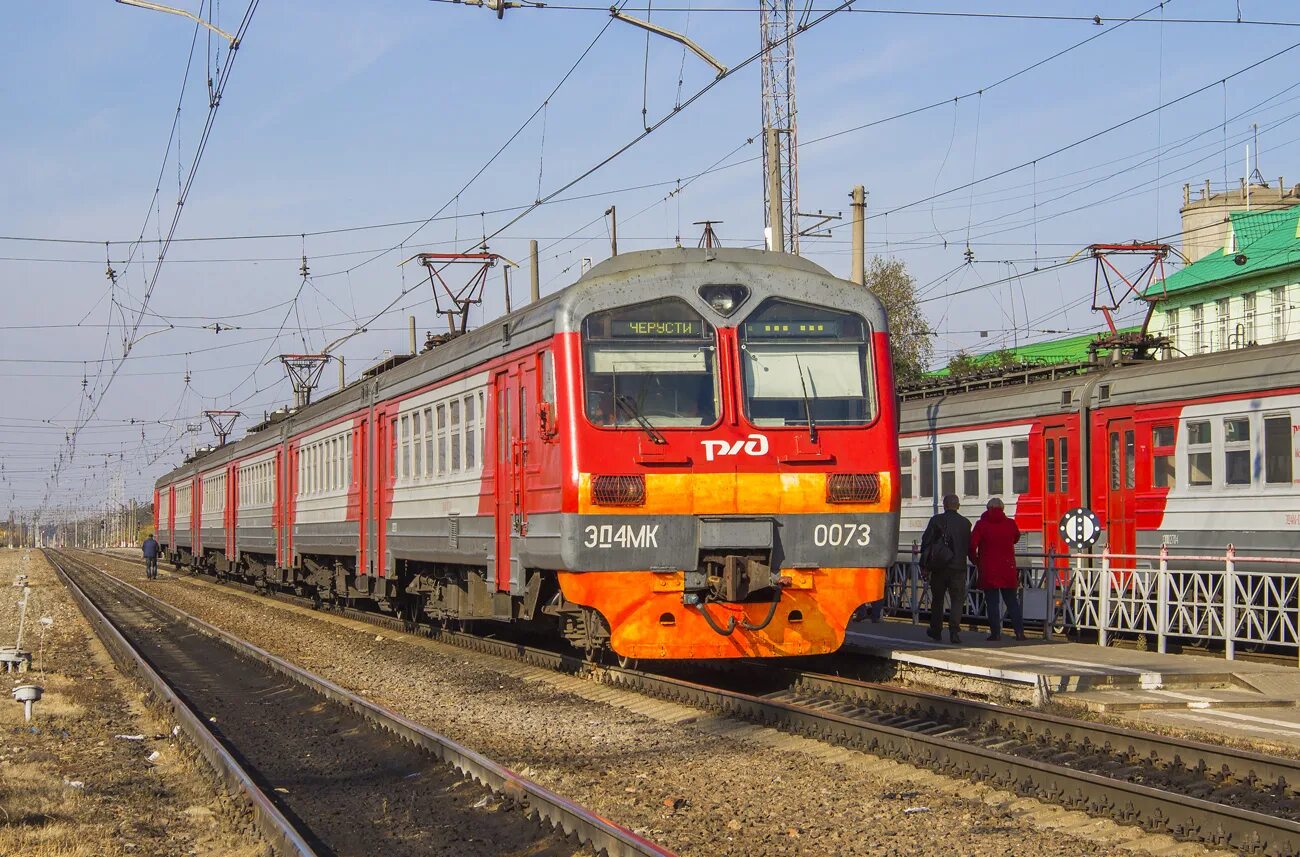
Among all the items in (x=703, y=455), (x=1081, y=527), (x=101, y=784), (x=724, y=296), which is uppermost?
(x=724, y=296)

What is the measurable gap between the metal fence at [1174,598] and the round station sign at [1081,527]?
274 mm

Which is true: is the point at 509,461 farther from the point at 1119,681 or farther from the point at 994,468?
the point at 994,468

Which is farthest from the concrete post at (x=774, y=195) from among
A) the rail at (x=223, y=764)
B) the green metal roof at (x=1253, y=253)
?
the green metal roof at (x=1253, y=253)

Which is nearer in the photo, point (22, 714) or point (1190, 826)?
point (1190, 826)

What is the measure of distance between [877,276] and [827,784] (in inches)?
1912

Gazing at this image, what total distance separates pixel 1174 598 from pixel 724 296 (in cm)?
681

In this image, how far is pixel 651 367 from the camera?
39.2ft

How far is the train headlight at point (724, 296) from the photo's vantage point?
12.1 meters

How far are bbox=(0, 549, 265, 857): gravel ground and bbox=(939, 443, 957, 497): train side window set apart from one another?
12457 mm

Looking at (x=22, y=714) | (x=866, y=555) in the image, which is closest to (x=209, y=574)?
(x=22, y=714)

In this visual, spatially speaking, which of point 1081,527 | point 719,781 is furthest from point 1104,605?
point 719,781

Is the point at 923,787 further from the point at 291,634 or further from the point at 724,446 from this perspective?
the point at 291,634

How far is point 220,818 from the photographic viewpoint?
8.18 meters

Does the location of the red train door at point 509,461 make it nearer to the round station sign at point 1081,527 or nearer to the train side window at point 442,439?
the train side window at point 442,439
